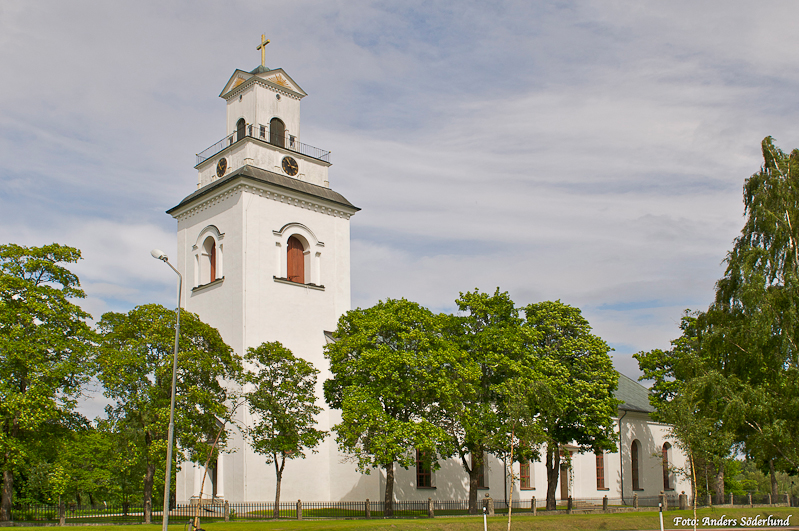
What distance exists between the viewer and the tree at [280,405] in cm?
2939

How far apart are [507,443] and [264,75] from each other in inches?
1021

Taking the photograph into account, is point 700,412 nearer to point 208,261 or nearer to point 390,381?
point 390,381

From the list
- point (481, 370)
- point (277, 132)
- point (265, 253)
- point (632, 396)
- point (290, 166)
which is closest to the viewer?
point (481, 370)

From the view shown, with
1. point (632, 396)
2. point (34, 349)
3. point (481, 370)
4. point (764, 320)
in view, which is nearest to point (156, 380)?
point (34, 349)

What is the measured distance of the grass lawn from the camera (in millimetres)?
24594

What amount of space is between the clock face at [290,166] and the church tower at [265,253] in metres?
0.06

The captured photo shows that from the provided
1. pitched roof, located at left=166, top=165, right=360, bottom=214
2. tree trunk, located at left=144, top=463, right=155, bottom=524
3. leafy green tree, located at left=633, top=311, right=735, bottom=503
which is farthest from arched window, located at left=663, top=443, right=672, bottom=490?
tree trunk, located at left=144, top=463, right=155, bottom=524

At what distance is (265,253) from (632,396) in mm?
35026

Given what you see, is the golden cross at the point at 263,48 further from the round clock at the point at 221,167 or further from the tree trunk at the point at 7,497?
the tree trunk at the point at 7,497

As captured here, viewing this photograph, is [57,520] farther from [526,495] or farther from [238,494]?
[526,495]

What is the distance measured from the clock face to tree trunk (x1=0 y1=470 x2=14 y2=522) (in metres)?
21.1

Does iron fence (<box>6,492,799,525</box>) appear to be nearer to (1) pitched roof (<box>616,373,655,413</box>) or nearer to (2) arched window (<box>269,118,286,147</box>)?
(1) pitched roof (<box>616,373,655,413</box>)

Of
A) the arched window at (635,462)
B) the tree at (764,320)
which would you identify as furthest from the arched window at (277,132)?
the arched window at (635,462)

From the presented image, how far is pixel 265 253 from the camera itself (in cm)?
3734
